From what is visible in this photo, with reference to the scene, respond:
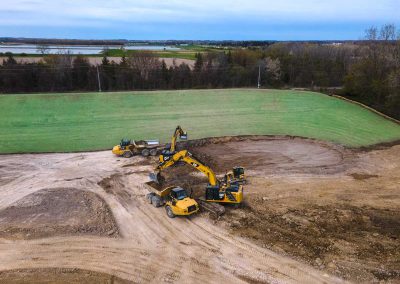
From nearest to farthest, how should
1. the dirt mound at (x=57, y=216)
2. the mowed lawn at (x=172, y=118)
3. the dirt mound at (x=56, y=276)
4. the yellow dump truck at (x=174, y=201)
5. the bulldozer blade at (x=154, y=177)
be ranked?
the dirt mound at (x=56, y=276), the dirt mound at (x=57, y=216), the yellow dump truck at (x=174, y=201), the bulldozer blade at (x=154, y=177), the mowed lawn at (x=172, y=118)

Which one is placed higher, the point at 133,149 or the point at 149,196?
the point at 133,149

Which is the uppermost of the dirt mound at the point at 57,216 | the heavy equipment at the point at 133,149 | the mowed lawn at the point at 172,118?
the mowed lawn at the point at 172,118

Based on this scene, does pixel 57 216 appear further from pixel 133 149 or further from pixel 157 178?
pixel 133 149

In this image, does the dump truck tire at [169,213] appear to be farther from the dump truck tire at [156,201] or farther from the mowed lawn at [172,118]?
the mowed lawn at [172,118]

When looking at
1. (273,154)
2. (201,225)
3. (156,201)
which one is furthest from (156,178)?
(273,154)

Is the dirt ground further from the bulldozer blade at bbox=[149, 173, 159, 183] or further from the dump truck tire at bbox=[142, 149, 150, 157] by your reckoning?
the bulldozer blade at bbox=[149, 173, 159, 183]

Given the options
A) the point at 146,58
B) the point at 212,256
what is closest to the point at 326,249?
the point at 212,256

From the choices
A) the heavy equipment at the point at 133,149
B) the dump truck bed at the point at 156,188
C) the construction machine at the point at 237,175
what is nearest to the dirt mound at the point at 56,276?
the dump truck bed at the point at 156,188
